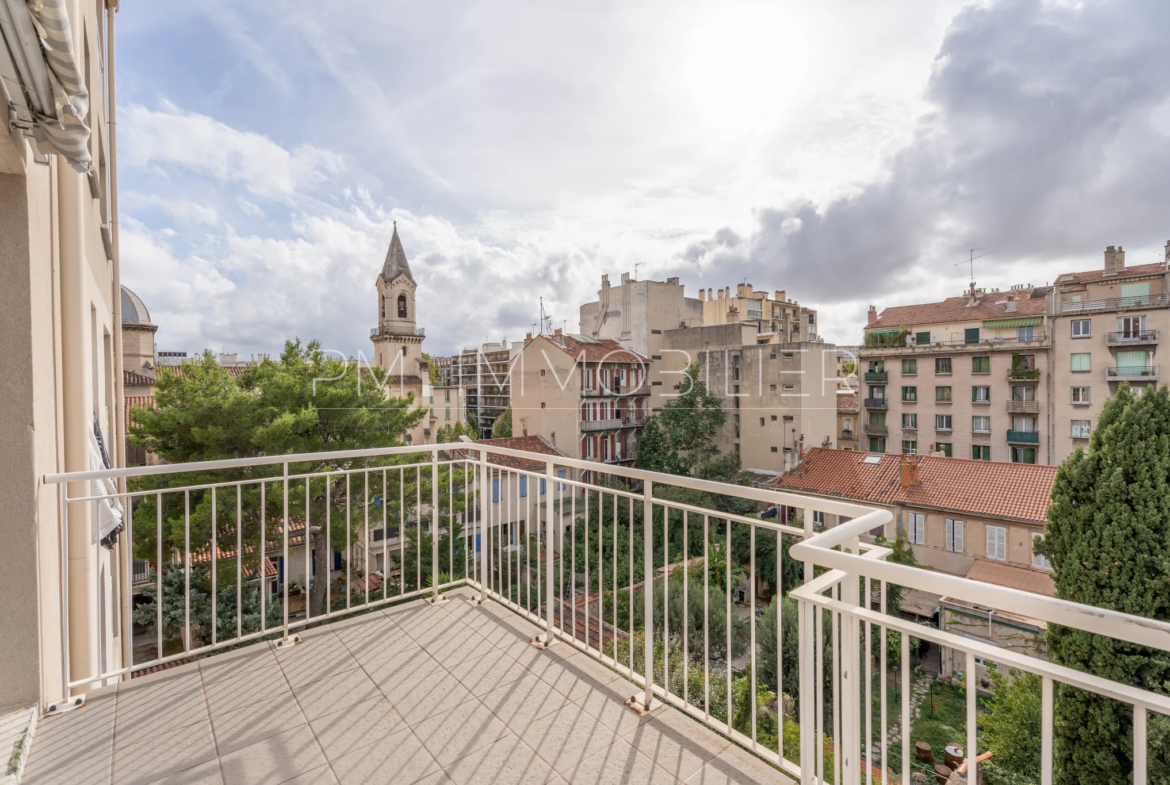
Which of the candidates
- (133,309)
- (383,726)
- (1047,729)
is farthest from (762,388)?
(1047,729)

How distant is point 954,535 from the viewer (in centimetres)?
1623

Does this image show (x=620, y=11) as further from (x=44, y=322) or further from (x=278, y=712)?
(x=278, y=712)

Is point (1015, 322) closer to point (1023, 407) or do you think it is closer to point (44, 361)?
point (1023, 407)

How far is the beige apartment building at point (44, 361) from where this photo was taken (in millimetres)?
1554

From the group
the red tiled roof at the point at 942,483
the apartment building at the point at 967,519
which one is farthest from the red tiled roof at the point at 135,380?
the red tiled roof at the point at 942,483

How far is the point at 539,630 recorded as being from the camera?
10.3 feet

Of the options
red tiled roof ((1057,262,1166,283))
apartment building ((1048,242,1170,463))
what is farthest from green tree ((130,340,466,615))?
red tiled roof ((1057,262,1166,283))

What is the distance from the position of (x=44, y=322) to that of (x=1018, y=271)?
127ft

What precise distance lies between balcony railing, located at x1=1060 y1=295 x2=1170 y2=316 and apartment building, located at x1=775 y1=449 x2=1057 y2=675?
34.8 ft

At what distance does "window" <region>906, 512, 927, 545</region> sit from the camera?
1680 centimetres

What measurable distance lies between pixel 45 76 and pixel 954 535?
65.3 ft

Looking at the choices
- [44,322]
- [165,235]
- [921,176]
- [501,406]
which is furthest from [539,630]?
[501,406]

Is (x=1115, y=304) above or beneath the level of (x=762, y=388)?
above

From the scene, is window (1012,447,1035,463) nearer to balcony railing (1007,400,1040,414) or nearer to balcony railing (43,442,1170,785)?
balcony railing (1007,400,1040,414)
